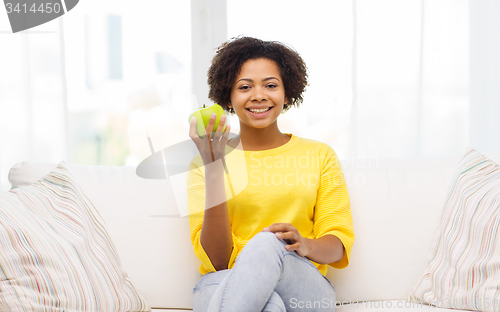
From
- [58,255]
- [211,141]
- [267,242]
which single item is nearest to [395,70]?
[211,141]

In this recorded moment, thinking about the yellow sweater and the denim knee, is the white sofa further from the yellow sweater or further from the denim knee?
the denim knee

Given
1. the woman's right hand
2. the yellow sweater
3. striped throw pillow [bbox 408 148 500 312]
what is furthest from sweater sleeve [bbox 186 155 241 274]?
striped throw pillow [bbox 408 148 500 312]

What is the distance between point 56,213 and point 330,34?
1400mm

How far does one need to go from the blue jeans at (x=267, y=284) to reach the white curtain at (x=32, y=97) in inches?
49.3

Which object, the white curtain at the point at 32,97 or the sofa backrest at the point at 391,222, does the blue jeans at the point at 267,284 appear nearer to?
the sofa backrest at the point at 391,222

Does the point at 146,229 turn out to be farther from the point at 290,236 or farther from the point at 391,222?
the point at 391,222

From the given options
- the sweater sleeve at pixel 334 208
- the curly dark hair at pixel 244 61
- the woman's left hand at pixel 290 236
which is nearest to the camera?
the woman's left hand at pixel 290 236

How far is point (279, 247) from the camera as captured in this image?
981 mm

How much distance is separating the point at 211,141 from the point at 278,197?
0.26m

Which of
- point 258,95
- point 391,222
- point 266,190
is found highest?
point 258,95

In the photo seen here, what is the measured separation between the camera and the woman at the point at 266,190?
105 centimetres

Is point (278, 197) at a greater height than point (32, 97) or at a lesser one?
lesser

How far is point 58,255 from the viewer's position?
1011 millimetres

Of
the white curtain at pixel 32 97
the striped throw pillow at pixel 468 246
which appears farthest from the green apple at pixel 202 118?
the white curtain at pixel 32 97
